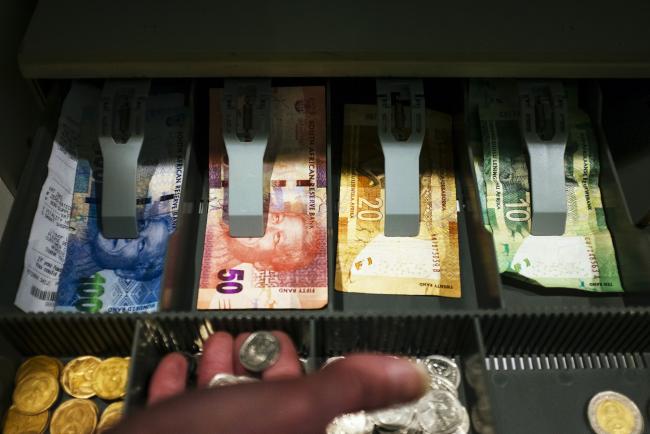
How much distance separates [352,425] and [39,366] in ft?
2.31

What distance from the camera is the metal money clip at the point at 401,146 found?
149cm

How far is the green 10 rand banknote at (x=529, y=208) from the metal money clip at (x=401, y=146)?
23 cm

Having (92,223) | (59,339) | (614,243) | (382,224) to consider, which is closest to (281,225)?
(382,224)

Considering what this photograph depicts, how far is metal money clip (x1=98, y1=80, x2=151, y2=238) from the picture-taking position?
1.50 meters

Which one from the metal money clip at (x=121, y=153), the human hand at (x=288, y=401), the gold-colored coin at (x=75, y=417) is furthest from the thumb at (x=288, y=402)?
the metal money clip at (x=121, y=153)

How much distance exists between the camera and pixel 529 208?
1.58 meters

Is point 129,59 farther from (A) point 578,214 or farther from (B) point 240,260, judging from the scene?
(A) point 578,214

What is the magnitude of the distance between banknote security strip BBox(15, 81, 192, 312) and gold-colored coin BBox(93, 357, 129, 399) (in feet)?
0.43

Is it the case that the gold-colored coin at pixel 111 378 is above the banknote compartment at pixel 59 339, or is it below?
below

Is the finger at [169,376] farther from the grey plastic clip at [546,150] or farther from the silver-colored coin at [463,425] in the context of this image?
the grey plastic clip at [546,150]

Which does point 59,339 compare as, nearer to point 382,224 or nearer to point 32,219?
point 32,219

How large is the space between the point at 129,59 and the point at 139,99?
6.7 inches

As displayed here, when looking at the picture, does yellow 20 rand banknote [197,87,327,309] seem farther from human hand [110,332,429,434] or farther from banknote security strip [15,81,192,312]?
human hand [110,332,429,434]

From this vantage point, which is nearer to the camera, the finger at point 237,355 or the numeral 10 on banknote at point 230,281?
the finger at point 237,355
